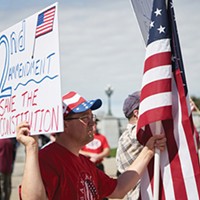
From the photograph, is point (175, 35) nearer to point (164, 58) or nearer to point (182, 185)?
point (164, 58)

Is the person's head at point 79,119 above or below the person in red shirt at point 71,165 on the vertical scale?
above

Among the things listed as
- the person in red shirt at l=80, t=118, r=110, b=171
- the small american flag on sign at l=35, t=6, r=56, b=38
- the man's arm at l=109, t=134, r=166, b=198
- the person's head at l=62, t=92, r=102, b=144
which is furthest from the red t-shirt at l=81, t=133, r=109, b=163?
the small american flag on sign at l=35, t=6, r=56, b=38

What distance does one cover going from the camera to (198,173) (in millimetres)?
3854

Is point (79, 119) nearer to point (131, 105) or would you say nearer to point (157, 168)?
point (157, 168)

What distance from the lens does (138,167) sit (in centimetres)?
409

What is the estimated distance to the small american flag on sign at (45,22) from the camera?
3.38m

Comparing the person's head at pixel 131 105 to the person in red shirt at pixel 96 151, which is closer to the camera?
the person's head at pixel 131 105

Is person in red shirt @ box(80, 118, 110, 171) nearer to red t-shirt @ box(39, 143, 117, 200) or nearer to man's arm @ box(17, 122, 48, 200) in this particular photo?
red t-shirt @ box(39, 143, 117, 200)

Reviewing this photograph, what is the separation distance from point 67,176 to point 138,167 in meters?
0.65

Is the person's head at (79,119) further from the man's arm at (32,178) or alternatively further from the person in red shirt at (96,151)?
the person in red shirt at (96,151)

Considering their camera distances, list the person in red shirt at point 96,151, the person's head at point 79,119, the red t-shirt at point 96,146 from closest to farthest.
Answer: the person's head at point 79,119 < the person in red shirt at point 96,151 < the red t-shirt at point 96,146

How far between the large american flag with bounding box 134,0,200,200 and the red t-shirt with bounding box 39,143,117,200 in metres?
0.44

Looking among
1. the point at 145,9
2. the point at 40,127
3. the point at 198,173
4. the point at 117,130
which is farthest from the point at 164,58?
the point at 117,130

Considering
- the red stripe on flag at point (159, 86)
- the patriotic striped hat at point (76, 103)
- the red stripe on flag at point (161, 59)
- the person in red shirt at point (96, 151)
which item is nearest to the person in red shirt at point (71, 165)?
the patriotic striped hat at point (76, 103)
